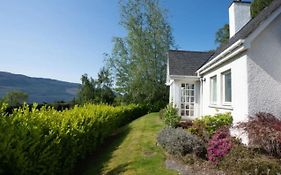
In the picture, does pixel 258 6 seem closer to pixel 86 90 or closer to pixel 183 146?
pixel 183 146

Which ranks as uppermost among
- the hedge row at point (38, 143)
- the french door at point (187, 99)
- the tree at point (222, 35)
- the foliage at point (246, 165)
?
the tree at point (222, 35)

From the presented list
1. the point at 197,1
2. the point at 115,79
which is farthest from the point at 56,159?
the point at 115,79

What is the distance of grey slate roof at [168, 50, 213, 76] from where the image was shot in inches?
877

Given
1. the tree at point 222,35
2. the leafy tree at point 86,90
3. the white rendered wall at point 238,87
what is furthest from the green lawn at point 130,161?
the tree at point 222,35

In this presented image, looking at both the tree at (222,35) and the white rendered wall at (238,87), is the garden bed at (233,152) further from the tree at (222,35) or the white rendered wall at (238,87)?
the tree at (222,35)

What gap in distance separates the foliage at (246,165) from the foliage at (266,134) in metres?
0.85

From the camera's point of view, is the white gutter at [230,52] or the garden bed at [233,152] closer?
the garden bed at [233,152]

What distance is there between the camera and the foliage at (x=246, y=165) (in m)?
7.26

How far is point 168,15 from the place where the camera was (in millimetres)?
41875

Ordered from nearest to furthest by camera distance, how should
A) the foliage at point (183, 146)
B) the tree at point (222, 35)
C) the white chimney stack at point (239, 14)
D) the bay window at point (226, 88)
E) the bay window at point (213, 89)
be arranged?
1. the foliage at point (183, 146)
2. the bay window at point (226, 88)
3. the bay window at point (213, 89)
4. the white chimney stack at point (239, 14)
5. the tree at point (222, 35)

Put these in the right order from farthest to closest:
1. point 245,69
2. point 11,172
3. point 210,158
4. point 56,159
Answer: point 245,69, point 210,158, point 56,159, point 11,172

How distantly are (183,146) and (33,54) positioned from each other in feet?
61.6

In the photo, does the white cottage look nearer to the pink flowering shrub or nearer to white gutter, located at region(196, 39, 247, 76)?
white gutter, located at region(196, 39, 247, 76)

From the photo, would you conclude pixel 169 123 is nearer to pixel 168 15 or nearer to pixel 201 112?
pixel 201 112
